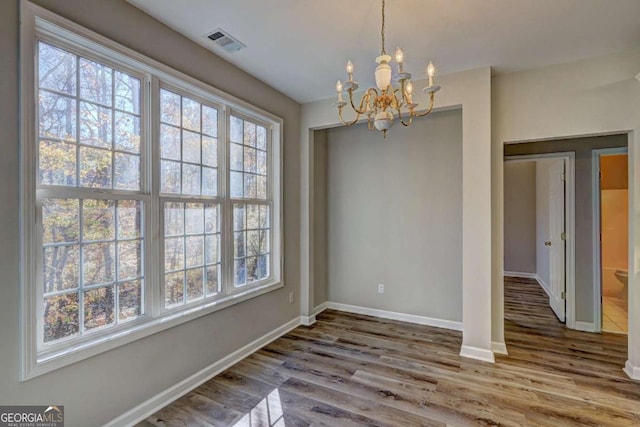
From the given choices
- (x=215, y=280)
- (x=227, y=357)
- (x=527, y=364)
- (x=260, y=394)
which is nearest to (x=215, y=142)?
(x=215, y=280)

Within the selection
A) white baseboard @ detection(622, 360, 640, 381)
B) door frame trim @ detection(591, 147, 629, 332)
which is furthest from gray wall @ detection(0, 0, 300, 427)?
door frame trim @ detection(591, 147, 629, 332)

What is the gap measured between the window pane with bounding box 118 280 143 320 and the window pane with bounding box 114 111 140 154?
0.95m

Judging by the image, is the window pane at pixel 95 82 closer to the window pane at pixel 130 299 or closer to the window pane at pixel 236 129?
the window pane at pixel 236 129

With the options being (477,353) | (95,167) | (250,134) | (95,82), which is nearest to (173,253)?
(95,167)

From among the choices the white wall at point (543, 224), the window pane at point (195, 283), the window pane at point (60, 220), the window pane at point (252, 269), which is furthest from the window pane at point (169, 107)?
the white wall at point (543, 224)

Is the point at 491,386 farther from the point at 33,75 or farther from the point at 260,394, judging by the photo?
the point at 33,75

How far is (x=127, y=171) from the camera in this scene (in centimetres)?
211

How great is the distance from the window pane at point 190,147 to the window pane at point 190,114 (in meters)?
0.06

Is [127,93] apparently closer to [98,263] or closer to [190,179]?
[190,179]

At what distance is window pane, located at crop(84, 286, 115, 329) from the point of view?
1.87 m

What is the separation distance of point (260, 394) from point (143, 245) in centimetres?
147

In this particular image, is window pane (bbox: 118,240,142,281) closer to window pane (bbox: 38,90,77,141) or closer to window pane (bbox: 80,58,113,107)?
window pane (bbox: 38,90,77,141)

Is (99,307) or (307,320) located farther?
(307,320)

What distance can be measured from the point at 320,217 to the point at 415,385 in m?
2.47
